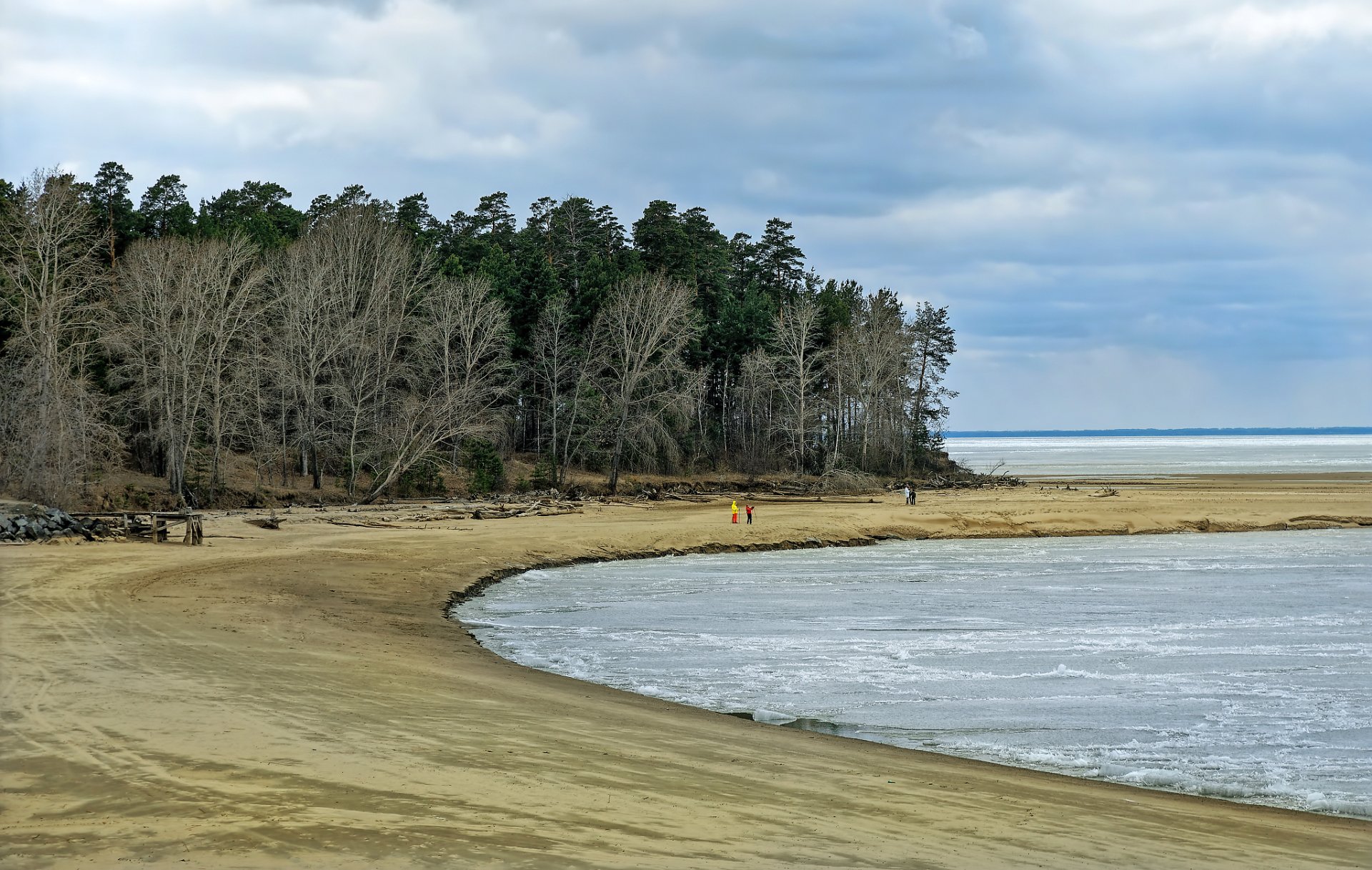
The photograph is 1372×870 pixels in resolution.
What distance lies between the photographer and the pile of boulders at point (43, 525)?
26094 mm

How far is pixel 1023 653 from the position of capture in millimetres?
18703

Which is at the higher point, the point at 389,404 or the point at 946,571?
the point at 389,404

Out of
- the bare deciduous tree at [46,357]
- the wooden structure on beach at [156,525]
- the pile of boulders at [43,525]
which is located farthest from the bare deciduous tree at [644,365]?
the pile of boulders at [43,525]

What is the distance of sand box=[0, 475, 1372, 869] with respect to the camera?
7562 mm

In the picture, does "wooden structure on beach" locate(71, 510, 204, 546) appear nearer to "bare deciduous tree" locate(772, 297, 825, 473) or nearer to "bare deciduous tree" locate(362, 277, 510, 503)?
"bare deciduous tree" locate(362, 277, 510, 503)

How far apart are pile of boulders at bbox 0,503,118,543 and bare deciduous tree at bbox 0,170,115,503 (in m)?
7.32

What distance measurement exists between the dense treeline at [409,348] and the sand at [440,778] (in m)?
23.9

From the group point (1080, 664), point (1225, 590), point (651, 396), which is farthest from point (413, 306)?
point (1080, 664)

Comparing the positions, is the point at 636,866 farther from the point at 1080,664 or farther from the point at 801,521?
A: the point at 801,521

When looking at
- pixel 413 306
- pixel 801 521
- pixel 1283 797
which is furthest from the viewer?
pixel 413 306

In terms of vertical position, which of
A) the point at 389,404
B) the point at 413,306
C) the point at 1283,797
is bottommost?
the point at 1283,797

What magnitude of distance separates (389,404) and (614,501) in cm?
1296

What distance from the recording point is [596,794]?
9.02 m

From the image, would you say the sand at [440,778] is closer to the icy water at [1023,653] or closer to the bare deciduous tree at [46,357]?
the icy water at [1023,653]
